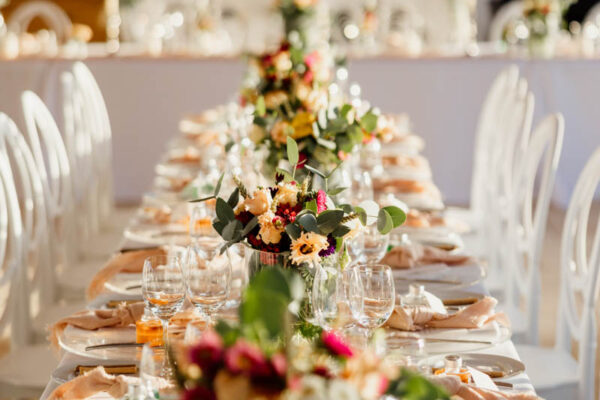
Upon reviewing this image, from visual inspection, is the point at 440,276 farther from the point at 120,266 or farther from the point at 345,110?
the point at 120,266

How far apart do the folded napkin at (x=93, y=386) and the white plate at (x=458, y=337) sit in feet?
1.65

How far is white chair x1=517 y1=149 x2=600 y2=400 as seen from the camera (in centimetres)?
237

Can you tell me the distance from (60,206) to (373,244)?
5.87ft

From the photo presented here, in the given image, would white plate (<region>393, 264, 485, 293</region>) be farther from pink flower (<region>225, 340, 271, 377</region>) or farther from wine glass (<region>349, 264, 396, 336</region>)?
pink flower (<region>225, 340, 271, 377</region>)

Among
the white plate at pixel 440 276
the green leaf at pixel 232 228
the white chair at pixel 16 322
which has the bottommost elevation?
the white chair at pixel 16 322

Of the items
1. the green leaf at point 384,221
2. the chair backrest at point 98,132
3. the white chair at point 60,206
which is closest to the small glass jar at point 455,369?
the green leaf at point 384,221

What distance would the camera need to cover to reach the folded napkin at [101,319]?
1.91m

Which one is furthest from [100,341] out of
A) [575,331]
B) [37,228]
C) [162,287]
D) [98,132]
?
[98,132]

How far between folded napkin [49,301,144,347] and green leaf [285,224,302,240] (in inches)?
17.7

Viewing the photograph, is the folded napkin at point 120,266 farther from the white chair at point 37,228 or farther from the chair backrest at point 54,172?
the chair backrest at point 54,172

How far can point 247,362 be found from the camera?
0.90 meters

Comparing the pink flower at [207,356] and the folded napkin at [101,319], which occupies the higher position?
the pink flower at [207,356]

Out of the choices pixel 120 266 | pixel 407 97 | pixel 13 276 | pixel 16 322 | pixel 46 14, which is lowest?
pixel 16 322

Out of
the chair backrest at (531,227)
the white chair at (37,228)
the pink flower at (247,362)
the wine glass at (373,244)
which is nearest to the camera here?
the pink flower at (247,362)
